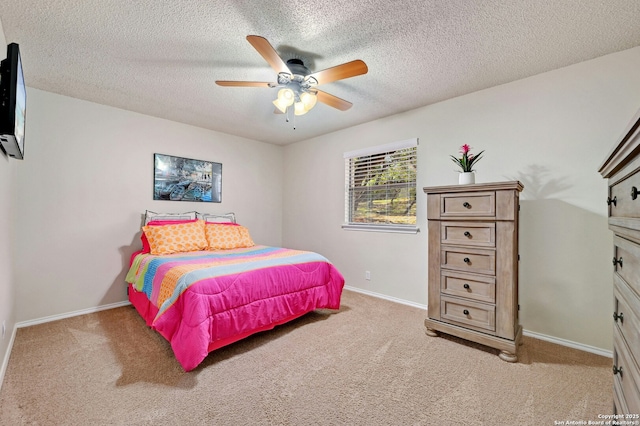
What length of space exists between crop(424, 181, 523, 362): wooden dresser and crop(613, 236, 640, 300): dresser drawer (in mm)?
979

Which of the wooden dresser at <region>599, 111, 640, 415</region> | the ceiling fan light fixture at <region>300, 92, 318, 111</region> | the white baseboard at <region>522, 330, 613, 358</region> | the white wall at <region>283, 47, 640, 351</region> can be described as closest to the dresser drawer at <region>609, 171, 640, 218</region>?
the wooden dresser at <region>599, 111, 640, 415</region>

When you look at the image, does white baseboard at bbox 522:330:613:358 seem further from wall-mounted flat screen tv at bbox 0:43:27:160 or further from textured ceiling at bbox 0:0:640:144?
wall-mounted flat screen tv at bbox 0:43:27:160

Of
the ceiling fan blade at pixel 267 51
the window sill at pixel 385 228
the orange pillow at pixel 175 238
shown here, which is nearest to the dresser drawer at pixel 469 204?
the window sill at pixel 385 228

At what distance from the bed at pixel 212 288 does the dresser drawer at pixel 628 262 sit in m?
2.16

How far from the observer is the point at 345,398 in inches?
65.9

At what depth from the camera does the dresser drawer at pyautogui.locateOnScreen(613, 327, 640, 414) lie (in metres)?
0.87

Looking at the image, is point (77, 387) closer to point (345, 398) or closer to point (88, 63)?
point (345, 398)

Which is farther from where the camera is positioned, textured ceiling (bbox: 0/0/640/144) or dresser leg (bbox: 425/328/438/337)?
dresser leg (bbox: 425/328/438/337)

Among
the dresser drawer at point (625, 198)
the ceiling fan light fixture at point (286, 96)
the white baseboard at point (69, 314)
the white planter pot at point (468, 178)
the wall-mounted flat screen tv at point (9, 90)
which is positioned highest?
the ceiling fan light fixture at point (286, 96)

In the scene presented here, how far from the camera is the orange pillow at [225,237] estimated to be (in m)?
3.48

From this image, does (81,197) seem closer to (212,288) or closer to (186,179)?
(186,179)

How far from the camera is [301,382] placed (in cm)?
182

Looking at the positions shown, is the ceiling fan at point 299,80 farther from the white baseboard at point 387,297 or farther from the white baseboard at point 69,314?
the white baseboard at point 69,314

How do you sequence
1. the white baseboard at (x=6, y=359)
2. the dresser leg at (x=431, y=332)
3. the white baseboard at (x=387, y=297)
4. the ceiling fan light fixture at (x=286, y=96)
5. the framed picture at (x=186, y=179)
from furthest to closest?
the framed picture at (x=186, y=179) → the white baseboard at (x=387, y=297) → the dresser leg at (x=431, y=332) → the ceiling fan light fixture at (x=286, y=96) → the white baseboard at (x=6, y=359)
